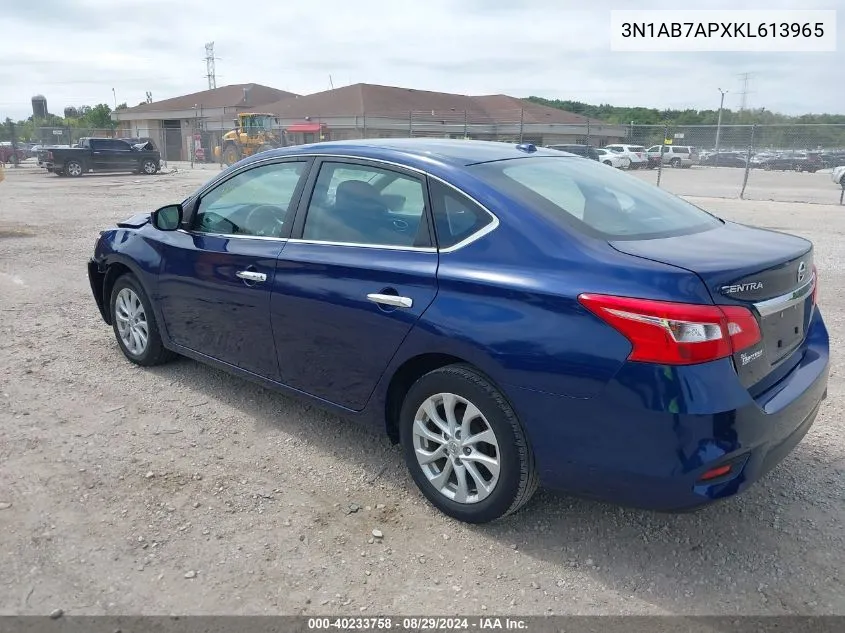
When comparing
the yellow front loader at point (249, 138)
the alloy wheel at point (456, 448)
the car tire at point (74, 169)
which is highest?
the yellow front loader at point (249, 138)

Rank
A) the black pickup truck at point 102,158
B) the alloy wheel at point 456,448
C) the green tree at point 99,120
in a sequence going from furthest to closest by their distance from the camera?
the green tree at point 99,120 < the black pickup truck at point 102,158 < the alloy wheel at point 456,448

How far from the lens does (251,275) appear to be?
372 cm

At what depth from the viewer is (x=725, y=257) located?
8.59 ft

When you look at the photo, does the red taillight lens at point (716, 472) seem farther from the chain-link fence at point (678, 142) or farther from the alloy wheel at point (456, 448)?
the chain-link fence at point (678, 142)

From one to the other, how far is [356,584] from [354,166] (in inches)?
78.8

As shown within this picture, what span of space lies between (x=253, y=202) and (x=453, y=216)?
153 centimetres

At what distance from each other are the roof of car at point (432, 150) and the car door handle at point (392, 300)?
706 mm

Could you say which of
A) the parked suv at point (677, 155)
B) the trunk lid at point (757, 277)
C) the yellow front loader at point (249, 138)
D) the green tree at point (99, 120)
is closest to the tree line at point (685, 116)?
the parked suv at point (677, 155)

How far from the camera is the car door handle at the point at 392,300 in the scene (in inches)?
118

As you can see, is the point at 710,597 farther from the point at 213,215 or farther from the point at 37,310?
the point at 37,310

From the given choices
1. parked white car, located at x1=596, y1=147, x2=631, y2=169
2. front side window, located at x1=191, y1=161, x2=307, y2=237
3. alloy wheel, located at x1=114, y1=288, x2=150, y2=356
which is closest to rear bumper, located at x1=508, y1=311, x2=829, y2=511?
front side window, located at x1=191, y1=161, x2=307, y2=237

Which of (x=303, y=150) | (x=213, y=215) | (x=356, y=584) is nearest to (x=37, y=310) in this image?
(x=213, y=215)

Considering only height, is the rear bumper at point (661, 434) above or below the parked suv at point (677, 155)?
below

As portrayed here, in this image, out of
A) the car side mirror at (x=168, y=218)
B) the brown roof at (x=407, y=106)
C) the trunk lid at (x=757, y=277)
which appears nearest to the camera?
the trunk lid at (x=757, y=277)
